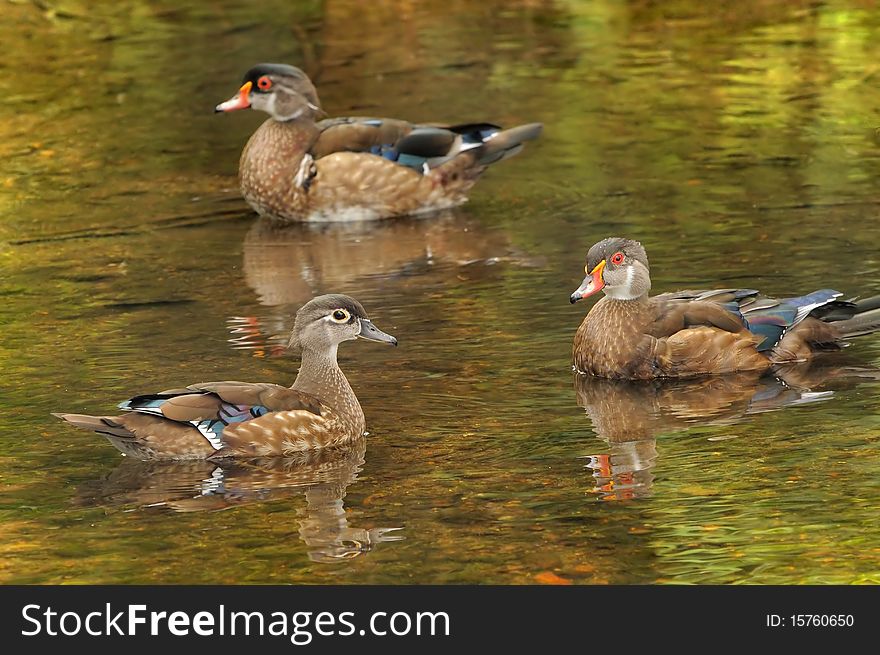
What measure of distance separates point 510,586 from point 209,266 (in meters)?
7.86

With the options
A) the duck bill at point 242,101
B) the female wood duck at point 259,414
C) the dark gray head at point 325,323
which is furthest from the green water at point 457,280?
the duck bill at point 242,101

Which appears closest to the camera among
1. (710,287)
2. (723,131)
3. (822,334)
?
(822,334)

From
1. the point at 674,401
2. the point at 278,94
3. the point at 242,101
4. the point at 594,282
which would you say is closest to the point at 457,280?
the point at 594,282

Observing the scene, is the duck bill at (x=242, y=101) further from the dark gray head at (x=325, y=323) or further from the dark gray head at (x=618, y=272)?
the dark gray head at (x=325, y=323)

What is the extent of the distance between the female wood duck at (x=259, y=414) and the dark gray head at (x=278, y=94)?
6.66 meters

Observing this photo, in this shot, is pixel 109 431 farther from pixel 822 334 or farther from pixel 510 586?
pixel 822 334

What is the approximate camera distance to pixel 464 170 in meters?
18.2

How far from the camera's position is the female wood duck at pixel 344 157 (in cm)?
1788

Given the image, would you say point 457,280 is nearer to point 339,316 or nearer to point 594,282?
point 594,282

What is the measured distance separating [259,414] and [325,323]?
92 centimetres

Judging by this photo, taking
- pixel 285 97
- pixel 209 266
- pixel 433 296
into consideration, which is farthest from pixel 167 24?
pixel 433 296

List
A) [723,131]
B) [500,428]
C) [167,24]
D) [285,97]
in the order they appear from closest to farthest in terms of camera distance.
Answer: [500,428]
[285,97]
[723,131]
[167,24]

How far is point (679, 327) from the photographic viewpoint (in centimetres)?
1262

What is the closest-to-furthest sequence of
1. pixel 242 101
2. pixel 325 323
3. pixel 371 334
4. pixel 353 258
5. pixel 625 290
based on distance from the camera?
pixel 325 323 < pixel 371 334 < pixel 625 290 < pixel 353 258 < pixel 242 101
